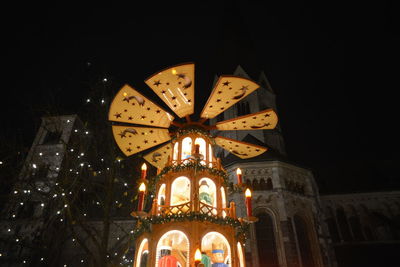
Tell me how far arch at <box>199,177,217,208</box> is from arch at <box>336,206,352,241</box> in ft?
62.9

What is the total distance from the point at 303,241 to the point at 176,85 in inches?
525

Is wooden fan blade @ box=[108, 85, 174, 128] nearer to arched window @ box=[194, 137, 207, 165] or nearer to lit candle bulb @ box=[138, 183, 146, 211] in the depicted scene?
arched window @ box=[194, 137, 207, 165]

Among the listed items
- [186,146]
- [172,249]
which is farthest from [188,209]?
[186,146]

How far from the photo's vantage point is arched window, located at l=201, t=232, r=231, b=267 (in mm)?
6453

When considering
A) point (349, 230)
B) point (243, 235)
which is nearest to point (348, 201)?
point (349, 230)

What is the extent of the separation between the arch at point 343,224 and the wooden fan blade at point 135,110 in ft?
66.6

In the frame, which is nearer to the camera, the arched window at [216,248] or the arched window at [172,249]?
the arched window at [172,249]

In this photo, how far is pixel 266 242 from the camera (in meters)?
15.0

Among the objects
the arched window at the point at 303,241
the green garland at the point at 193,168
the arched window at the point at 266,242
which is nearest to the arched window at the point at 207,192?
the green garland at the point at 193,168

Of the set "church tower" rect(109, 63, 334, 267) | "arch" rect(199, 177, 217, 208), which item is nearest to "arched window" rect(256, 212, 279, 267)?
"church tower" rect(109, 63, 334, 267)

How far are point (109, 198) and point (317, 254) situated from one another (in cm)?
1233

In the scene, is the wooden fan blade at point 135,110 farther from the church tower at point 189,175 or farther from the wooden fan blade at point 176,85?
the wooden fan blade at point 176,85

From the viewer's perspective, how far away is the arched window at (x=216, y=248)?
645cm

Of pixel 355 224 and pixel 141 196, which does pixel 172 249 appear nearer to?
pixel 141 196
